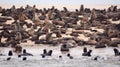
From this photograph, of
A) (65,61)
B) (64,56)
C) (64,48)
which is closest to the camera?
(65,61)

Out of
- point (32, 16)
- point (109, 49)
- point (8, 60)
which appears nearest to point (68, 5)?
point (32, 16)

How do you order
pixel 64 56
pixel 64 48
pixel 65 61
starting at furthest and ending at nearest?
pixel 64 48 < pixel 64 56 < pixel 65 61

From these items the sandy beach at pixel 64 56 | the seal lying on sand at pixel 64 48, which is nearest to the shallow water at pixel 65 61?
the sandy beach at pixel 64 56

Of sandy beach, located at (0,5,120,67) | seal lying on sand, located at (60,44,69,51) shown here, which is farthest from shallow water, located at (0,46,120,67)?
seal lying on sand, located at (60,44,69,51)

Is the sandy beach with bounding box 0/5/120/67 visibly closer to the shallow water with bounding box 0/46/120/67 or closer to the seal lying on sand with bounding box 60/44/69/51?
the shallow water with bounding box 0/46/120/67

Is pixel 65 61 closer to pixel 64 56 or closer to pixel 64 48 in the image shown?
pixel 64 56

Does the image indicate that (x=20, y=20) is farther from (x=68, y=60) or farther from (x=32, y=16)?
(x=68, y=60)

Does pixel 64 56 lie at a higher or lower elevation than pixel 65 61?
higher

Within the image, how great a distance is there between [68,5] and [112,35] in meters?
16.3

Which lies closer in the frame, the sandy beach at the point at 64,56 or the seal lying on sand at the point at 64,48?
the sandy beach at the point at 64,56

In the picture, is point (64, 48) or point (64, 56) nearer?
point (64, 56)

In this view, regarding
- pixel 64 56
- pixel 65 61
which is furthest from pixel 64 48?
pixel 65 61

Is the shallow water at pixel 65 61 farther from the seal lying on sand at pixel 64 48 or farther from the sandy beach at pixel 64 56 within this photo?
the seal lying on sand at pixel 64 48

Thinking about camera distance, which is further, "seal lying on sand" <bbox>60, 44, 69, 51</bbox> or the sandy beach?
"seal lying on sand" <bbox>60, 44, 69, 51</bbox>
